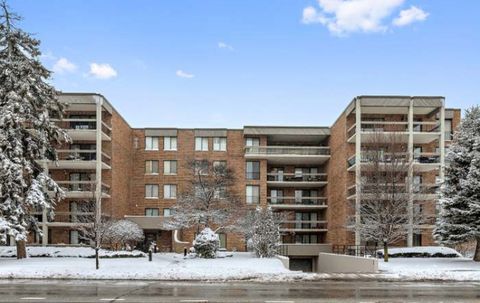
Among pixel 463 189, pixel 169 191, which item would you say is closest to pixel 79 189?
pixel 169 191

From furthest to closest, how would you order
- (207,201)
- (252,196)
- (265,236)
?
1. (252,196)
2. (207,201)
3. (265,236)

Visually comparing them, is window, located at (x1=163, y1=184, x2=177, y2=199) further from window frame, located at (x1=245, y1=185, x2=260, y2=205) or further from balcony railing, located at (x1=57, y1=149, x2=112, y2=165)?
balcony railing, located at (x1=57, y1=149, x2=112, y2=165)

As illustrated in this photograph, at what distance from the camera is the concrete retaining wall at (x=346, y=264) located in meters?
26.7

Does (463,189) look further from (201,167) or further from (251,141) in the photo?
(251,141)

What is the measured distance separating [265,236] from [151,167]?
77.1 feet

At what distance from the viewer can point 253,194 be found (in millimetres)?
54312

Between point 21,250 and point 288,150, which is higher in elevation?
point 288,150

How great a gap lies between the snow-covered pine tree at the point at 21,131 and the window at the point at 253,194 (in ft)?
77.2

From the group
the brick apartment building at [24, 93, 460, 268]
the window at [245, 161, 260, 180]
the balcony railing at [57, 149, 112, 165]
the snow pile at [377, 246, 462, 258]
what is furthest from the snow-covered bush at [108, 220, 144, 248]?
the snow pile at [377, 246, 462, 258]

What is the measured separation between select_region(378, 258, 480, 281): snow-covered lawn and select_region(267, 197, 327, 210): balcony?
23.2m

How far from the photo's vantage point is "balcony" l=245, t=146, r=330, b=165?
52.9 meters

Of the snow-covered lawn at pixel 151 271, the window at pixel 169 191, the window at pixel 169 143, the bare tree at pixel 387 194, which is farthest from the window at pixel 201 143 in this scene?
the snow-covered lawn at pixel 151 271

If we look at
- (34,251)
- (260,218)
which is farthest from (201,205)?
(34,251)

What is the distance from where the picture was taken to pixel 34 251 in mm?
36250
